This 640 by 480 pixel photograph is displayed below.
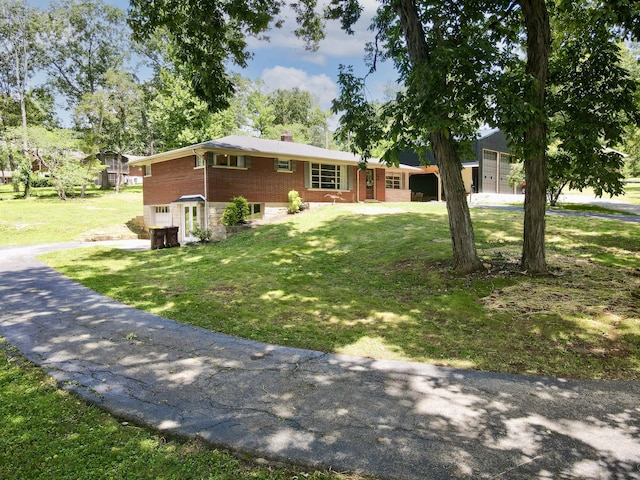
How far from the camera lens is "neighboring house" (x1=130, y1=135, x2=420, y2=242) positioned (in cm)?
1880

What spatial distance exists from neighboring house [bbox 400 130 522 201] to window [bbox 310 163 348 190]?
9433 mm

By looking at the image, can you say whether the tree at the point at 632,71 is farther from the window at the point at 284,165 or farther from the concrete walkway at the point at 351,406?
the window at the point at 284,165

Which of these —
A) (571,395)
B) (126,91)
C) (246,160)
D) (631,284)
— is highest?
(126,91)

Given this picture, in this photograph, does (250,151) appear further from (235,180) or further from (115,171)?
(115,171)

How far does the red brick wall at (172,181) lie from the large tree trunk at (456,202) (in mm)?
13799

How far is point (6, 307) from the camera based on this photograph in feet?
24.1

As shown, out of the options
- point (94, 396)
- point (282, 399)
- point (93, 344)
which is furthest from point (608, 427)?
point (93, 344)

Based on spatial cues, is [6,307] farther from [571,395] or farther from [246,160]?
[246,160]

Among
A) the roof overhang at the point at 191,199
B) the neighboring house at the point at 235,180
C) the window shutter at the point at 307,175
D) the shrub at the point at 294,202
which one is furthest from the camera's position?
the window shutter at the point at 307,175

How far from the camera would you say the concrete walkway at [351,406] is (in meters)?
2.91

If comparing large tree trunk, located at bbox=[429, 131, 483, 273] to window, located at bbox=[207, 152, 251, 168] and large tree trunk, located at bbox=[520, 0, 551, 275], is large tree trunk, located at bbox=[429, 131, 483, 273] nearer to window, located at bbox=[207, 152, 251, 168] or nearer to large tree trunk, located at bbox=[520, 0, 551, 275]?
large tree trunk, located at bbox=[520, 0, 551, 275]

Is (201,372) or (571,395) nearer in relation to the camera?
(571,395)

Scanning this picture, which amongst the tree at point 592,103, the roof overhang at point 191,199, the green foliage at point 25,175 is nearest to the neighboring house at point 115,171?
the green foliage at point 25,175

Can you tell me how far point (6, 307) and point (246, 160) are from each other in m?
13.7
